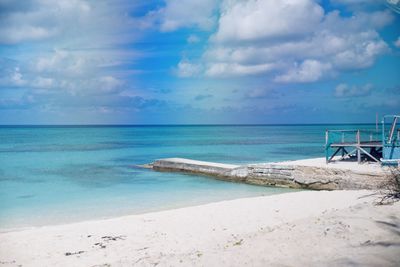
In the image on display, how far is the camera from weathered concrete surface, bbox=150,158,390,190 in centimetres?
1384

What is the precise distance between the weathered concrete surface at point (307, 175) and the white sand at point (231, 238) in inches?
117

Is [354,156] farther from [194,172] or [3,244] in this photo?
[3,244]

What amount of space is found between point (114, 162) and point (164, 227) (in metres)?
20.0

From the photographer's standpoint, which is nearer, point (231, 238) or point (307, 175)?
point (231, 238)

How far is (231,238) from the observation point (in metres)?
7.38

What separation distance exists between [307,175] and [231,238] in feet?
30.7

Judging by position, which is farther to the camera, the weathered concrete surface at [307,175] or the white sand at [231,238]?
the weathered concrete surface at [307,175]

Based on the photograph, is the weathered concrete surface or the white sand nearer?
the white sand

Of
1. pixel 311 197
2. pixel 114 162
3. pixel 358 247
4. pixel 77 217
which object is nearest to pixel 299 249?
pixel 358 247

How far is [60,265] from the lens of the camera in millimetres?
6516

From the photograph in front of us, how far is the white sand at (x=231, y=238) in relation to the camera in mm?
5246

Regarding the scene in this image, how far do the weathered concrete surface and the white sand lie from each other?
2.96 metres

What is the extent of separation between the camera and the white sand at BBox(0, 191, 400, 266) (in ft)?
17.2

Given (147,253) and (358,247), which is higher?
(358,247)
